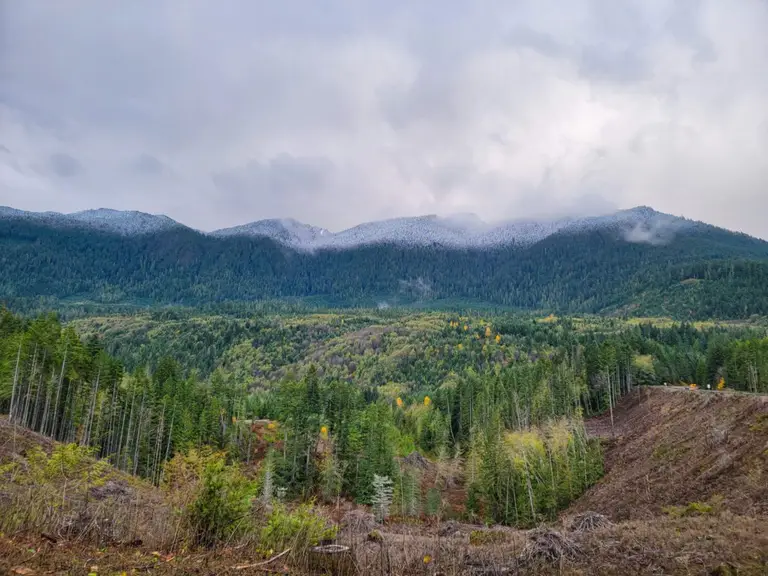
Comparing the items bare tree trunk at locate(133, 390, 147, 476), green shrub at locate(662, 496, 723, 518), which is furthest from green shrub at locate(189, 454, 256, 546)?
bare tree trunk at locate(133, 390, 147, 476)

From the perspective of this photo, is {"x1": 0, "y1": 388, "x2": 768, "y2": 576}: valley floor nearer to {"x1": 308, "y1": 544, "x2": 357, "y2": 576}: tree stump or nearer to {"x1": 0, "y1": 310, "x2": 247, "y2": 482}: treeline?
{"x1": 308, "y1": 544, "x2": 357, "y2": 576}: tree stump

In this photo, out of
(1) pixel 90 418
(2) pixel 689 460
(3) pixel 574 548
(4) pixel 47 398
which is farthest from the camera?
(1) pixel 90 418

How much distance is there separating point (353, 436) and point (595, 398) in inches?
2337

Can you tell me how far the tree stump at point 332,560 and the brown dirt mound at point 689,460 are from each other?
2190 cm

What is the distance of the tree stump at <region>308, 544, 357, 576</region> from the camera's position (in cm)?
1612

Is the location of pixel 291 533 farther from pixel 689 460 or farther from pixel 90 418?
pixel 90 418

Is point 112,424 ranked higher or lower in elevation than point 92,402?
lower

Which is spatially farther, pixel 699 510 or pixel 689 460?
pixel 689 460

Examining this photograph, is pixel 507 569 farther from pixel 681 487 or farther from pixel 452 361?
pixel 452 361

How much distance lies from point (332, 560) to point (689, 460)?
130 feet

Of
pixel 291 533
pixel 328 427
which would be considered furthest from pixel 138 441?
pixel 291 533

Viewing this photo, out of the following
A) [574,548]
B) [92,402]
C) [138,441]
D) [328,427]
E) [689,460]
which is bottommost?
[138,441]

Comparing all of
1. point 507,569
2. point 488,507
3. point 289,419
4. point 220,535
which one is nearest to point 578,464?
point 488,507

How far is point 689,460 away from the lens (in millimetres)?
41688
